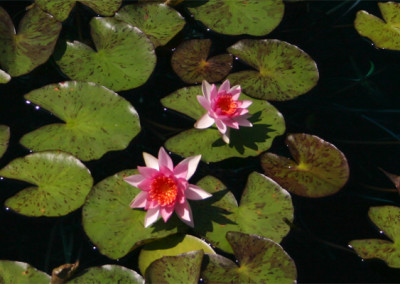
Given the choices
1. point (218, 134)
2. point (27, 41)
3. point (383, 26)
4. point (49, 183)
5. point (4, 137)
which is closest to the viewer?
point (49, 183)

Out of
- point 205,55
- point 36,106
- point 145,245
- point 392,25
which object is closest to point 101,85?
point 36,106

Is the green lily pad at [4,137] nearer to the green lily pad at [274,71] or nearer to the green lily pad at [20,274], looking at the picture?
the green lily pad at [20,274]

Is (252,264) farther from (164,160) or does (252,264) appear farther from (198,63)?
(198,63)

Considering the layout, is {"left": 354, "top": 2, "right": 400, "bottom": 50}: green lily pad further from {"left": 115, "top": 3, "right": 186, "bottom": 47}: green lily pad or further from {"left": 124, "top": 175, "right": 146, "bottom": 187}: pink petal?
{"left": 124, "top": 175, "right": 146, "bottom": 187}: pink petal

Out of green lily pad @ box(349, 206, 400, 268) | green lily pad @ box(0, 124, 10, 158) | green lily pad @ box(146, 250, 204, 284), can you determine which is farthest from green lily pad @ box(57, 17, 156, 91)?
green lily pad @ box(349, 206, 400, 268)

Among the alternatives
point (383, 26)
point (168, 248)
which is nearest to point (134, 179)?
point (168, 248)

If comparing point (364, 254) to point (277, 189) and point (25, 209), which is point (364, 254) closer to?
point (277, 189)

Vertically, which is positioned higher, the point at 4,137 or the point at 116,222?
the point at 4,137
